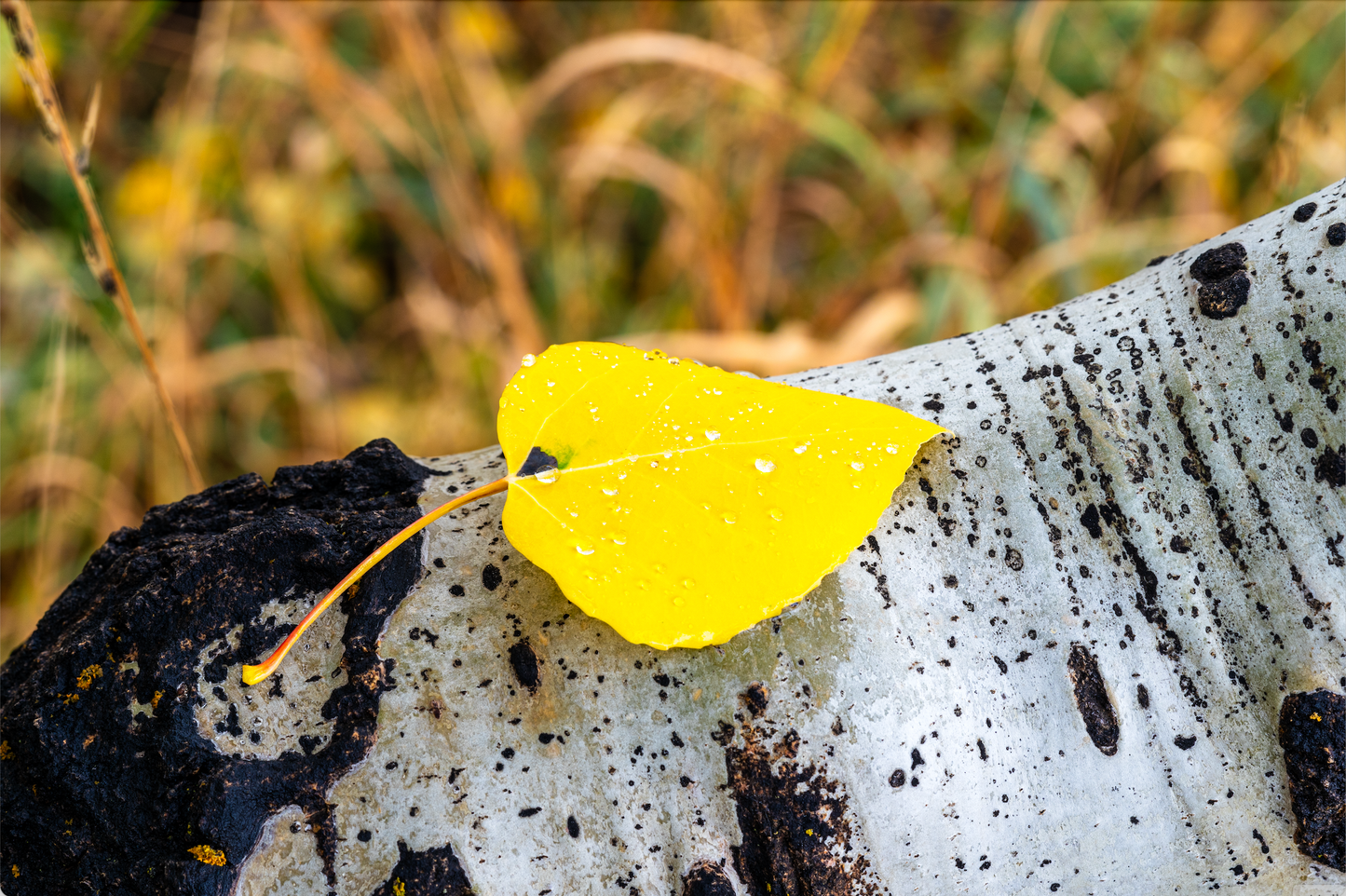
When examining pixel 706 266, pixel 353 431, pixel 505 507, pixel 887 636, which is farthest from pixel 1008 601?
pixel 353 431

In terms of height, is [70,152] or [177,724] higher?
[70,152]

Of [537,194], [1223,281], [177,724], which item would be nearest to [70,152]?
[177,724]

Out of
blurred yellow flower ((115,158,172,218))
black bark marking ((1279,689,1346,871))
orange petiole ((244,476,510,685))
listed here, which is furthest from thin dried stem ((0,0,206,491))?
blurred yellow flower ((115,158,172,218))

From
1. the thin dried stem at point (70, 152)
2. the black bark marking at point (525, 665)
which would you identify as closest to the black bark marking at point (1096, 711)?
the black bark marking at point (525, 665)

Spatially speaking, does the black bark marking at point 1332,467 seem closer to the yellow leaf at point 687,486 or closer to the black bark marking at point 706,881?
the yellow leaf at point 687,486

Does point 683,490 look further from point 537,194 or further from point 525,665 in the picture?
point 537,194

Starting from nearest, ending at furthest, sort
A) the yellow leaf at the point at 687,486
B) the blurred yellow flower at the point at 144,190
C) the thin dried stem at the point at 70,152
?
the yellow leaf at the point at 687,486, the thin dried stem at the point at 70,152, the blurred yellow flower at the point at 144,190

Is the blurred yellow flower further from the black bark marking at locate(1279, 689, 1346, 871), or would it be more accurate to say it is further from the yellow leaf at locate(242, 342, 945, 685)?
the black bark marking at locate(1279, 689, 1346, 871)
